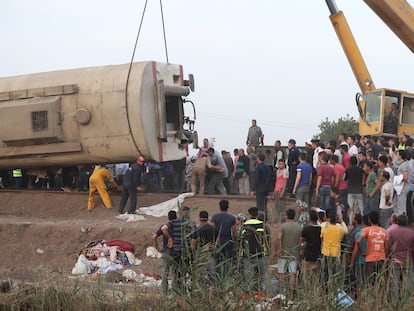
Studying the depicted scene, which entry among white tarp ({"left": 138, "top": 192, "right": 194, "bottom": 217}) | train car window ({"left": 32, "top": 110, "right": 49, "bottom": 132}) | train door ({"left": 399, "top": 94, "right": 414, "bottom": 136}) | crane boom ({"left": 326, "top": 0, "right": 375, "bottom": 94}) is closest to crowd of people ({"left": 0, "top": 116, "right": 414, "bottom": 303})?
white tarp ({"left": 138, "top": 192, "right": 194, "bottom": 217})

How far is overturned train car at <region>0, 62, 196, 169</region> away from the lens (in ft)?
57.4

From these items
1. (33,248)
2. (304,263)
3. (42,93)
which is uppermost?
(42,93)

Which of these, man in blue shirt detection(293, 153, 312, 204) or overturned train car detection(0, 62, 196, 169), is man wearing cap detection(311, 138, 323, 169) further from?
overturned train car detection(0, 62, 196, 169)

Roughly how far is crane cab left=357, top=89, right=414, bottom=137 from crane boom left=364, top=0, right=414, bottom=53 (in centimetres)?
240

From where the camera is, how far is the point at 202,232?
421 inches

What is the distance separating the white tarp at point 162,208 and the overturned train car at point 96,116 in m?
0.99

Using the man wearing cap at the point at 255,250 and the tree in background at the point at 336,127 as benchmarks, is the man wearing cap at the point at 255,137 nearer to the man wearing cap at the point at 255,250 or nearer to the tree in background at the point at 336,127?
the man wearing cap at the point at 255,250

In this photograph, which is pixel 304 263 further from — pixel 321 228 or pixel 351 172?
pixel 351 172

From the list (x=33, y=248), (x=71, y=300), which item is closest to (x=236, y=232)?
(x=71, y=300)

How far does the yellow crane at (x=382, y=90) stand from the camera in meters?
17.4

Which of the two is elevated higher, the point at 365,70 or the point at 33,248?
the point at 365,70

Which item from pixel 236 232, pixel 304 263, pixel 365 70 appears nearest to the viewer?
pixel 304 263

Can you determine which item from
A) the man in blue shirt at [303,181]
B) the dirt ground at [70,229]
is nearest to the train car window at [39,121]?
the dirt ground at [70,229]

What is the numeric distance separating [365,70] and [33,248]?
1034cm
